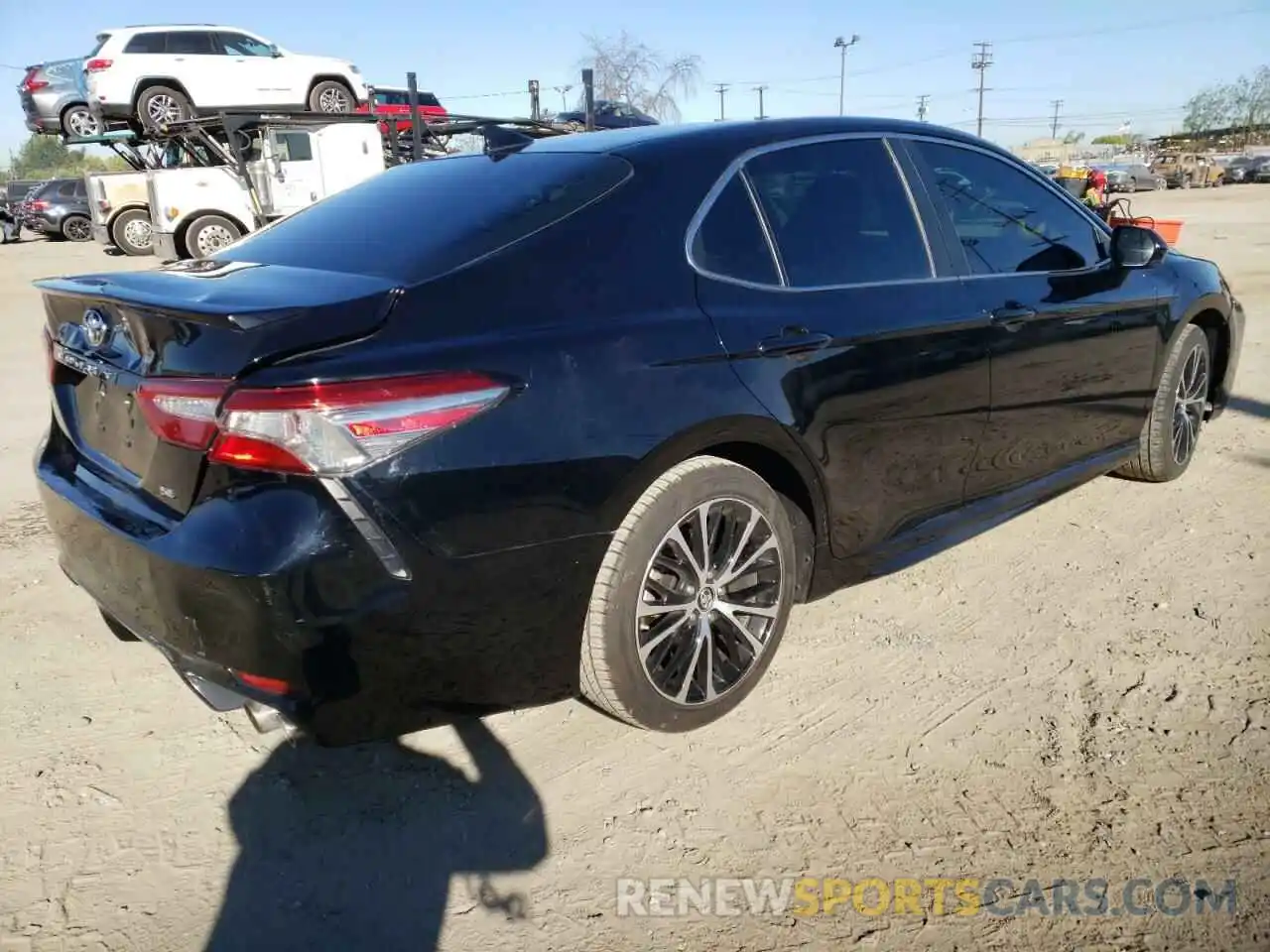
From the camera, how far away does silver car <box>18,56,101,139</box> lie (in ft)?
59.7

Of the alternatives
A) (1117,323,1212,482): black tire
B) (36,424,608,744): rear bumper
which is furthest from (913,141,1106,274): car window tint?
(36,424,608,744): rear bumper

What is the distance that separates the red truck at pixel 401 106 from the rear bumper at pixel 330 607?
57.5 feet

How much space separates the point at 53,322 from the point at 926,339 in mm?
2586

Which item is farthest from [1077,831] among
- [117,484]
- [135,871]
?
[117,484]

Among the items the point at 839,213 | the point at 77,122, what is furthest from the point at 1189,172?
the point at 839,213

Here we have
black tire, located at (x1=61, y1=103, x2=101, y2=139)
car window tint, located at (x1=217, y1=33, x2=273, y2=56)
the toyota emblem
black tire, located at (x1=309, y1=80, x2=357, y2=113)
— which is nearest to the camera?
the toyota emblem

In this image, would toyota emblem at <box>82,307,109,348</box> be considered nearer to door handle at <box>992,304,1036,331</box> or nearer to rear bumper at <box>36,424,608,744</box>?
rear bumper at <box>36,424,608,744</box>

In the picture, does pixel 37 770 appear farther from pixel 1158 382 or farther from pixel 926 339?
pixel 1158 382

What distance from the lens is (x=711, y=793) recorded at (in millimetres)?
2486

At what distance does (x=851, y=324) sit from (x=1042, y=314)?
41.6 inches

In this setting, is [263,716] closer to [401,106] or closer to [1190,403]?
[1190,403]

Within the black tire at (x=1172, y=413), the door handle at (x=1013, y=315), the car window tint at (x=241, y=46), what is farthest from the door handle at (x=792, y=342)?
the car window tint at (x=241, y=46)

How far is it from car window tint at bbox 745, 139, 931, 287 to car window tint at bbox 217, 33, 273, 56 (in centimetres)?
1720

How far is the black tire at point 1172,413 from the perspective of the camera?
14.3 ft
